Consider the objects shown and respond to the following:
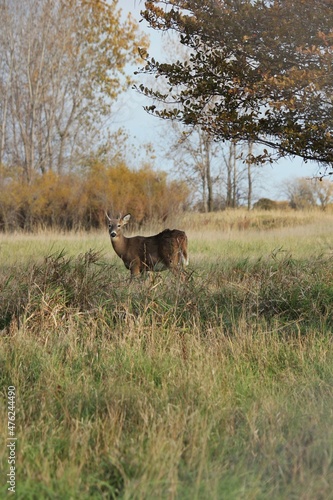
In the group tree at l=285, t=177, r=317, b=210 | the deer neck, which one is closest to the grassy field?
the deer neck

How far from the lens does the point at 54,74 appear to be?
2706cm

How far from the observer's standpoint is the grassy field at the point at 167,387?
3.38 meters

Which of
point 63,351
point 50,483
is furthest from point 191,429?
point 63,351

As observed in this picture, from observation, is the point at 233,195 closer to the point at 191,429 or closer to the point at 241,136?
the point at 241,136

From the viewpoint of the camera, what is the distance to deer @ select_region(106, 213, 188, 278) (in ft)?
33.9

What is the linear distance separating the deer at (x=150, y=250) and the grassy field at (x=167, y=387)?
1.16m

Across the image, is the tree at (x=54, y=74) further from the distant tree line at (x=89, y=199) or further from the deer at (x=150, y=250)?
the deer at (x=150, y=250)

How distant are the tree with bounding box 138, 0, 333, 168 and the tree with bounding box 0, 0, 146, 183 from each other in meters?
18.2

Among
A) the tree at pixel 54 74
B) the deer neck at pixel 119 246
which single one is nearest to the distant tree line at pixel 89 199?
the tree at pixel 54 74

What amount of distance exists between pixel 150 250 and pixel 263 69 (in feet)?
12.5

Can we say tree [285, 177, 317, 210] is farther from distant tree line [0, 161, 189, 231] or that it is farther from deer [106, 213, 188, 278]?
deer [106, 213, 188, 278]

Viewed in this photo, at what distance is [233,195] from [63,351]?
2489 centimetres

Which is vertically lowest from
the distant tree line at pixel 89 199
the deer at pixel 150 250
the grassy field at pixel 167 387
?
the grassy field at pixel 167 387

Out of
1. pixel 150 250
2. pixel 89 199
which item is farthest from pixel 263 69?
pixel 89 199
